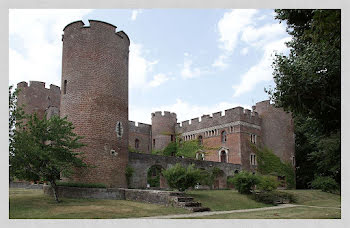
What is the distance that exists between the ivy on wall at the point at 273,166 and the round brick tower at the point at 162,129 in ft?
35.4

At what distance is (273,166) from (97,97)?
24.6 metres

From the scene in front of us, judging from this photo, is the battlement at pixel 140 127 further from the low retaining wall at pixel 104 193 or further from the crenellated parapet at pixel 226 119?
the low retaining wall at pixel 104 193

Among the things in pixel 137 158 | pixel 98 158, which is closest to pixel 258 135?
pixel 137 158

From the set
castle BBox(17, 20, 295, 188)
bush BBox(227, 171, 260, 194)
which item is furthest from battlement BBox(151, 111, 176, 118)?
bush BBox(227, 171, 260, 194)

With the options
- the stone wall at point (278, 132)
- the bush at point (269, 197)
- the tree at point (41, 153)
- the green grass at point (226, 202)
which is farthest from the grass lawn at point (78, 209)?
the stone wall at point (278, 132)

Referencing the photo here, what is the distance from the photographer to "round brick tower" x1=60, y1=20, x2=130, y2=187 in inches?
782

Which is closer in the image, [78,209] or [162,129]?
[78,209]

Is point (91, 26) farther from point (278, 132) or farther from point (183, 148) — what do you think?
point (278, 132)

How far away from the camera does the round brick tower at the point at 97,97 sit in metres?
19.9

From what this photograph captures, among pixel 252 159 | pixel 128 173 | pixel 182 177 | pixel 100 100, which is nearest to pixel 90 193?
pixel 128 173

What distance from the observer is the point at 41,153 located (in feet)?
50.8

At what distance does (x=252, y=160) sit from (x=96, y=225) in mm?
29096

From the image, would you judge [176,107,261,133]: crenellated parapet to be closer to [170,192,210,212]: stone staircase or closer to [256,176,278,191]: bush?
[256,176,278,191]: bush

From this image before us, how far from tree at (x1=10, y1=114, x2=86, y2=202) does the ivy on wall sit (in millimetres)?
25043
